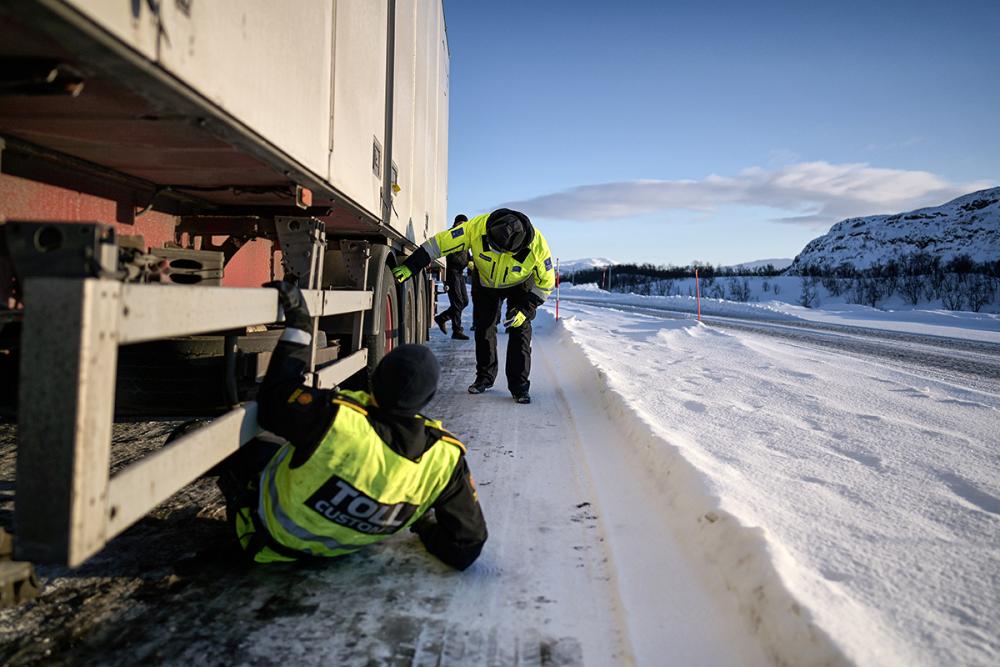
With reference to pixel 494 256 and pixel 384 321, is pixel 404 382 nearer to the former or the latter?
pixel 384 321

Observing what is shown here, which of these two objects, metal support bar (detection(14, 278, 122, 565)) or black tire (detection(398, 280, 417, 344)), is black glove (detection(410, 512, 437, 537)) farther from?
black tire (detection(398, 280, 417, 344))

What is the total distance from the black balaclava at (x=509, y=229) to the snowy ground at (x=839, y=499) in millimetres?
1454

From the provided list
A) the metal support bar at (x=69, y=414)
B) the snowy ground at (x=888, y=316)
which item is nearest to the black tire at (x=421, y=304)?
the metal support bar at (x=69, y=414)

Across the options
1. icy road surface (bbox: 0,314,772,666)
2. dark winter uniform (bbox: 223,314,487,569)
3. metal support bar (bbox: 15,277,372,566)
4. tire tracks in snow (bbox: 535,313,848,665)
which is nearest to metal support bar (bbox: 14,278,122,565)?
metal support bar (bbox: 15,277,372,566)

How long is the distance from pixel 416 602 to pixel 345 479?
52cm

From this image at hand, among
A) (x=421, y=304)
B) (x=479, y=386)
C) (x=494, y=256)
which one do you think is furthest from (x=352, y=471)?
(x=421, y=304)

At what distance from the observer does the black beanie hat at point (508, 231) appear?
5.03 metres

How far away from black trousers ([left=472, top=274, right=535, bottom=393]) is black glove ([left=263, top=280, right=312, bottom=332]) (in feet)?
10.00

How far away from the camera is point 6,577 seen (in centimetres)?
175

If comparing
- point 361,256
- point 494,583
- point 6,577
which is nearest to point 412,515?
point 494,583

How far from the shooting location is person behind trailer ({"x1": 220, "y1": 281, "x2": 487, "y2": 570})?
2164 mm

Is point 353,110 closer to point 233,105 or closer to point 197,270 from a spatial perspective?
point 197,270

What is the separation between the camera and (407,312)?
6398 millimetres

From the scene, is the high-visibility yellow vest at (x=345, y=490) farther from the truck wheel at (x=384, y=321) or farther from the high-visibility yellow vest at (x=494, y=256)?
the high-visibility yellow vest at (x=494, y=256)
